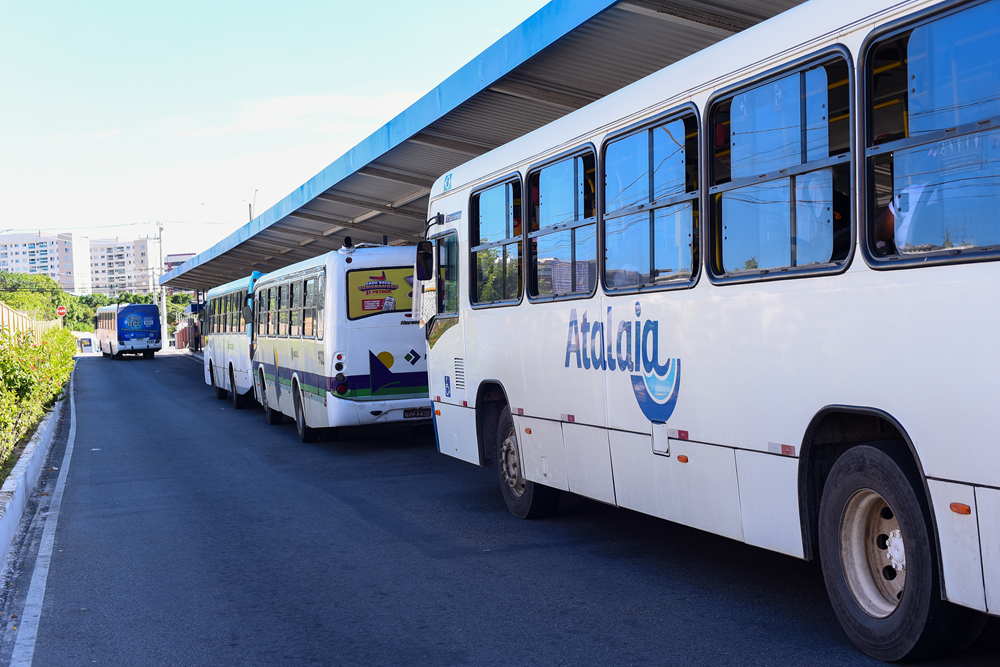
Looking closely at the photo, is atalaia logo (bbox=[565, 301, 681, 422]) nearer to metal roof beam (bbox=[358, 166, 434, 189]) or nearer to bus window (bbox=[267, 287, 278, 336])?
bus window (bbox=[267, 287, 278, 336])

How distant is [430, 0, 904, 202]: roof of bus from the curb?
5.15 metres

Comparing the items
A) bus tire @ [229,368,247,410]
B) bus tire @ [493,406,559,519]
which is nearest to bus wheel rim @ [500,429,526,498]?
bus tire @ [493,406,559,519]

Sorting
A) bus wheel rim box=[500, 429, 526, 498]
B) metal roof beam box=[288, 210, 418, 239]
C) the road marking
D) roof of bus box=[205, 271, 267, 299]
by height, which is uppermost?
metal roof beam box=[288, 210, 418, 239]

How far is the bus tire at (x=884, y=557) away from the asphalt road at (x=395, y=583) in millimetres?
272

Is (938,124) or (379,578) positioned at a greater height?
(938,124)

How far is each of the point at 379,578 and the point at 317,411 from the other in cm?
813

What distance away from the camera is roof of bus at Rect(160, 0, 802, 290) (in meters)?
10.8

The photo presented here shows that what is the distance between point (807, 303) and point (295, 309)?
12494 millimetres

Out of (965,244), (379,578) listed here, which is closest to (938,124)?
(965,244)

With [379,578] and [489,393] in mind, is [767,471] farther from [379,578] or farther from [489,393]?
[489,393]

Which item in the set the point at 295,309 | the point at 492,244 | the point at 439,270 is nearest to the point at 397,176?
the point at 295,309

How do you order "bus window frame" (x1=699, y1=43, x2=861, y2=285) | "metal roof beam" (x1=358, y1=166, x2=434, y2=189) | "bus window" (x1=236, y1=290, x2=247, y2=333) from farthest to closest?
"bus window" (x1=236, y1=290, x2=247, y2=333), "metal roof beam" (x1=358, y1=166, x2=434, y2=189), "bus window frame" (x1=699, y1=43, x2=861, y2=285)

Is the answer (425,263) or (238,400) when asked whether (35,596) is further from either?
(238,400)

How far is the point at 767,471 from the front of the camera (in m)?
5.40
